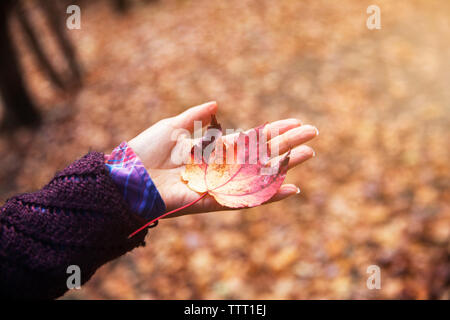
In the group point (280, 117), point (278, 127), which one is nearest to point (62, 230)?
point (278, 127)

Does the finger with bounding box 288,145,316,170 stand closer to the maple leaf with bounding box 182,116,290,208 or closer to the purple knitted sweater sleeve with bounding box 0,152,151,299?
the maple leaf with bounding box 182,116,290,208

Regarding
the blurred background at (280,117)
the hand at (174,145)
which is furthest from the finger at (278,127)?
the blurred background at (280,117)

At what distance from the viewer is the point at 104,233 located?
1339 mm

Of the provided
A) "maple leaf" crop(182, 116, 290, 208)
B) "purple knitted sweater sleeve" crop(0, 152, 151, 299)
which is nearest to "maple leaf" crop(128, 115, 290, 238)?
"maple leaf" crop(182, 116, 290, 208)

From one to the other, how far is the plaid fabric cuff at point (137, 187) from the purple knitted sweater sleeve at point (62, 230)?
0.17 ft

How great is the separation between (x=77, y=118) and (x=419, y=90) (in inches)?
179

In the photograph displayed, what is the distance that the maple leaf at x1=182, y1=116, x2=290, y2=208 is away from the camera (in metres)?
1.41

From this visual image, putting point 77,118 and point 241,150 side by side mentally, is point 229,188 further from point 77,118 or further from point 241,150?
point 77,118

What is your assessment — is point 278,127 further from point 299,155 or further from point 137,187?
point 137,187

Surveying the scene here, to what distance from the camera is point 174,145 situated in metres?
1.67

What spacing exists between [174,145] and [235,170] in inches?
14.7

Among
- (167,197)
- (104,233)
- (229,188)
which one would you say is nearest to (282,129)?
(229,188)

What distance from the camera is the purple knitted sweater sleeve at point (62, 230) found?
123 centimetres

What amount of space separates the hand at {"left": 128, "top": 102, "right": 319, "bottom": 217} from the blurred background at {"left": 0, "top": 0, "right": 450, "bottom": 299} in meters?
1.24
